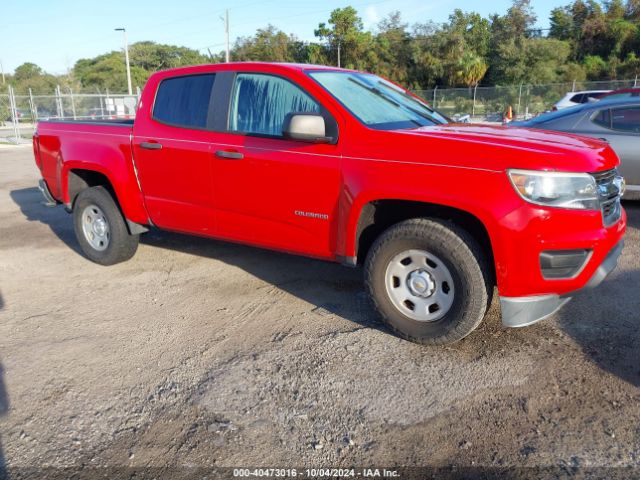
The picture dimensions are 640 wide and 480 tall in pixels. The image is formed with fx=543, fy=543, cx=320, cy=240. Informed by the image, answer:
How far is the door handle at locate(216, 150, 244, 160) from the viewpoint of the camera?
4.10 m

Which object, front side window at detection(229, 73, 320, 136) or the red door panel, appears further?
front side window at detection(229, 73, 320, 136)

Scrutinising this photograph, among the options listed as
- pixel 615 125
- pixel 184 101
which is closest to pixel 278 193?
pixel 184 101

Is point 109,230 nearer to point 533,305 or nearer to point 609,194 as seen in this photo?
point 533,305

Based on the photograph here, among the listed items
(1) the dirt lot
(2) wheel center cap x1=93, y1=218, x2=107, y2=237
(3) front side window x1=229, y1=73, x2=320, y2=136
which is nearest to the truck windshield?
(3) front side window x1=229, y1=73, x2=320, y2=136

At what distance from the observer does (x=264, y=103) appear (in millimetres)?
4176

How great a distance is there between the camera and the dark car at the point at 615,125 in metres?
6.54

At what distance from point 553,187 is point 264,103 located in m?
2.20

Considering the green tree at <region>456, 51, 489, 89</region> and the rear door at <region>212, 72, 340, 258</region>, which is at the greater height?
the green tree at <region>456, 51, 489, 89</region>

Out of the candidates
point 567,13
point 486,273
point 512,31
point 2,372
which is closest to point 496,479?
point 486,273

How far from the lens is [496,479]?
2.37 metres

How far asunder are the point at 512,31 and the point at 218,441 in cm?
5026

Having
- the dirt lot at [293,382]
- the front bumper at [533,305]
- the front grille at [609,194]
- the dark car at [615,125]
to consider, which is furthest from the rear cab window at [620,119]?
the front bumper at [533,305]

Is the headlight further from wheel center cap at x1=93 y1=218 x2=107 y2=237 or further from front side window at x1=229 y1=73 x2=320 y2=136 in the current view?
wheel center cap at x1=93 y1=218 x2=107 y2=237

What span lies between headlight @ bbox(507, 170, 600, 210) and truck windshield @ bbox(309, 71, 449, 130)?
1.08 m
